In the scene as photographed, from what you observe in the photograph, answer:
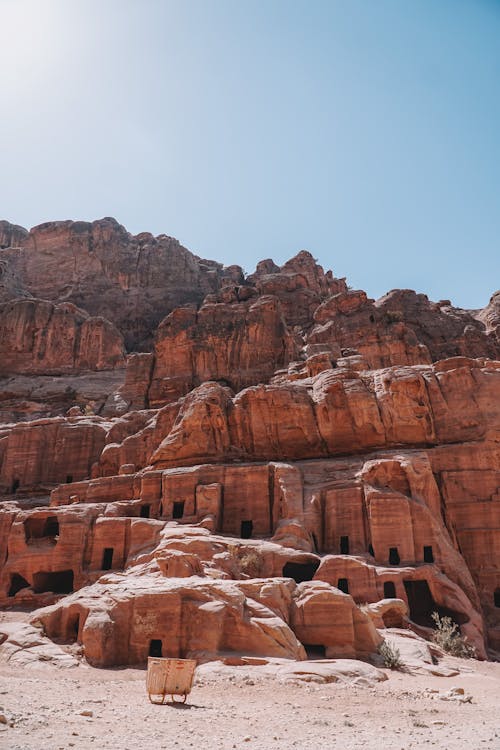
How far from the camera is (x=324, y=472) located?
123ft

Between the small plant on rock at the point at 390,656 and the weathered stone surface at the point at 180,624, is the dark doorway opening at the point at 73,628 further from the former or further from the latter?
the small plant on rock at the point at 390,656

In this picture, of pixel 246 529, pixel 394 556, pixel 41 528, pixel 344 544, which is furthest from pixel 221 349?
pixel 394 556

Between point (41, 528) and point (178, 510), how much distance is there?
337 inches

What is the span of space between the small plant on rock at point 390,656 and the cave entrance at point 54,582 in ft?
64.3

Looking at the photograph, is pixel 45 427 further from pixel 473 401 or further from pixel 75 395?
pixel 473 401

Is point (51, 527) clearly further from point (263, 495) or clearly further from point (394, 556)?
point (394, 556)

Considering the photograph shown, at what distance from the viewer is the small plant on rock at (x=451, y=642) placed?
2605cm

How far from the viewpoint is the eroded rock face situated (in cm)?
2328

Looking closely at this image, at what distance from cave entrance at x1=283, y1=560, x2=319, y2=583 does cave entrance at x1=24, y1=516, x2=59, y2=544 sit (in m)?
14.2

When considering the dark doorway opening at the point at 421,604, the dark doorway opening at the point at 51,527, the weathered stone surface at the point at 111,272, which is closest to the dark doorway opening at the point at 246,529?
the dark doorway opening at the point at 421,604

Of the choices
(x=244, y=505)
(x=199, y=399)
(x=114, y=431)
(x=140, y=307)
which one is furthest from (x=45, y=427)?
(x=140, y=307)

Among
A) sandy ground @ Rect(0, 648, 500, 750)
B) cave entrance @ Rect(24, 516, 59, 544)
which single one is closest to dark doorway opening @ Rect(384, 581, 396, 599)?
sandy ground @ Rect(0, 648, 500, 750)

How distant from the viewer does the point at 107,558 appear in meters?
34.1

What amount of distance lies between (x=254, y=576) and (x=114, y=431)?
79.3ft
